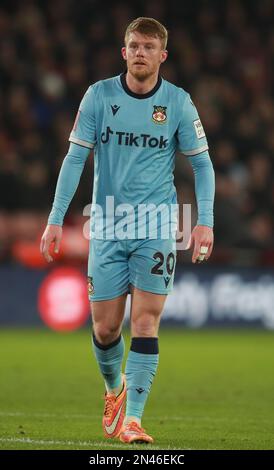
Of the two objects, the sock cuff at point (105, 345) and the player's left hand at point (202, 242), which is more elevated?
the player's left hand at point (202, 242)

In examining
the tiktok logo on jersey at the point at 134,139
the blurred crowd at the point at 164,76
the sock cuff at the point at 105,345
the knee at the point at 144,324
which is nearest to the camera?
the knee at the point at 144,324

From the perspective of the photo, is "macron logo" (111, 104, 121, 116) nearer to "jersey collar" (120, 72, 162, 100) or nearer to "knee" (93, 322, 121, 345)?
"jersey collar" (120, 72, 162, 100)

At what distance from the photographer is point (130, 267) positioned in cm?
669

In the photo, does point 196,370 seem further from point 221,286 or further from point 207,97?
point 207,97

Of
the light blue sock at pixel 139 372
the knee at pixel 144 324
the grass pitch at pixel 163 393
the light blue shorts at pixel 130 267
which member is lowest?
the grass pitch at pixel 163 393

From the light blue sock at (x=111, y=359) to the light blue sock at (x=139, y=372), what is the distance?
0.92ft

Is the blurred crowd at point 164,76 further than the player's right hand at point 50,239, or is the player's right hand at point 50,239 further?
the blurred crowd at point 164,76

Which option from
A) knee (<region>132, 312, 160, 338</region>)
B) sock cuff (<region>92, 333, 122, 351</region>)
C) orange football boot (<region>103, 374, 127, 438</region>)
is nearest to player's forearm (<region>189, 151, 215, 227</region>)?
knee (<region>132, 312, 160, 338</region>)

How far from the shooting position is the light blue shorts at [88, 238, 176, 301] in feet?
21.7

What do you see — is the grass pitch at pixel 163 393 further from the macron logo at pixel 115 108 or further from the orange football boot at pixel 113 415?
the macron logo at pixel 115 108

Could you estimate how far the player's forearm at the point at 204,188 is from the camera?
6.70 meters

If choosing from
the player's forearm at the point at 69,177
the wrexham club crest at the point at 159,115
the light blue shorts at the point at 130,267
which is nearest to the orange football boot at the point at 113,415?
the light blue shorts at the point at 130,267

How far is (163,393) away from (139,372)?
112 inches

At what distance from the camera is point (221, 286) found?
1580 centimetres
